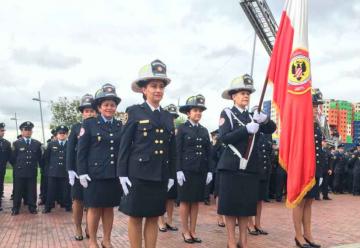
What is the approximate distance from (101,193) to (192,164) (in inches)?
73.6

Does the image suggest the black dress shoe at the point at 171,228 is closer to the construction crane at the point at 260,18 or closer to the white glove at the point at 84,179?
the white glove at the point at 84,179

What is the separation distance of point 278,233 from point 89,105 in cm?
387

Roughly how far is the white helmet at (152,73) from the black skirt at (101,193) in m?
1.57

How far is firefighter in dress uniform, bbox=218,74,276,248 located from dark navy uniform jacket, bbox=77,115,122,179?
143 centimetres

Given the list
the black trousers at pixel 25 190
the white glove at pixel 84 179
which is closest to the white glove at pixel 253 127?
the white glove at pixel 84 179

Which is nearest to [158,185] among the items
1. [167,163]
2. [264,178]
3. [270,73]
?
[167,163]

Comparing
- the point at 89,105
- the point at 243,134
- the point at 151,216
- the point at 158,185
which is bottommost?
the point at 151,216

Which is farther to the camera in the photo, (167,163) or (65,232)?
(65,232)

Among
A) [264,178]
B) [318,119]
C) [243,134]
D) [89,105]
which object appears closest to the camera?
[243,134]

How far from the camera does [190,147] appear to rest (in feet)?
22.2

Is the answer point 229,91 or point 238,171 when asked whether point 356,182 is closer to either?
point 229,91

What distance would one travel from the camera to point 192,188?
6.45 metres

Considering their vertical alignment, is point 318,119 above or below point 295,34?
below

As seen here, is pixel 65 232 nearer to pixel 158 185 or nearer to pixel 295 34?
pixel 158 185
